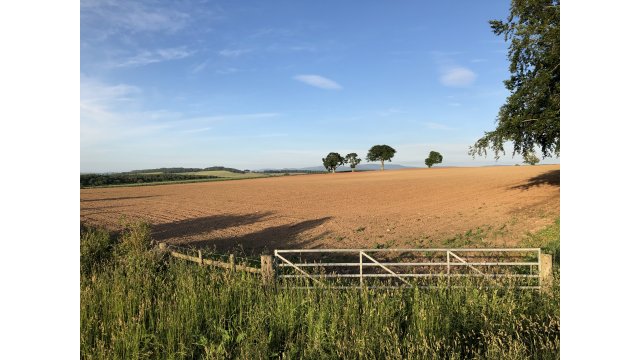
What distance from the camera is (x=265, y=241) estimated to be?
643 inches

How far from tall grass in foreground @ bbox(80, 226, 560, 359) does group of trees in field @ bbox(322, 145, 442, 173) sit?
13358 cm

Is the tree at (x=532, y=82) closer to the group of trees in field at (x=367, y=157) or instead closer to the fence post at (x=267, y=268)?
the fence post at (x=267, y=268)

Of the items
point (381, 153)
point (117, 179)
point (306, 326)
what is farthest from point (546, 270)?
point (381, 153)

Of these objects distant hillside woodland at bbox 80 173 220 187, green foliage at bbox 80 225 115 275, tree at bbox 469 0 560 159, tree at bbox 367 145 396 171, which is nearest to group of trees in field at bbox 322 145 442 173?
tree at bbox 367 145 396 171

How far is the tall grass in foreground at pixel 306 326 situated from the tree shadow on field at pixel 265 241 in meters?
8.49

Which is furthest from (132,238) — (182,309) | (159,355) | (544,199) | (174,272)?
(544,199)

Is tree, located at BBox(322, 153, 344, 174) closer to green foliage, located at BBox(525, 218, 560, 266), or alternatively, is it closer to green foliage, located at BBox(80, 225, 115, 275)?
green foliage, located at BBox(525, 218, 560, 266)

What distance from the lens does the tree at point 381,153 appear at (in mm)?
136500

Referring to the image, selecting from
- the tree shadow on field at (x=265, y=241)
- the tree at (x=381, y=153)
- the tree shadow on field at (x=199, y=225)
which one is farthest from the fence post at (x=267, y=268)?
the tree at (x=381, y=153)

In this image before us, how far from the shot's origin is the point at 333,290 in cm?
538

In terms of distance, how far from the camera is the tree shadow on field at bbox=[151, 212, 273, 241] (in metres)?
18.9

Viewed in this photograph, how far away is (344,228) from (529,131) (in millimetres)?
12992

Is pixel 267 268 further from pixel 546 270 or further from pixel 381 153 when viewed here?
pixel 381 153

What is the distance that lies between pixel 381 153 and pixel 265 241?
124 metres
